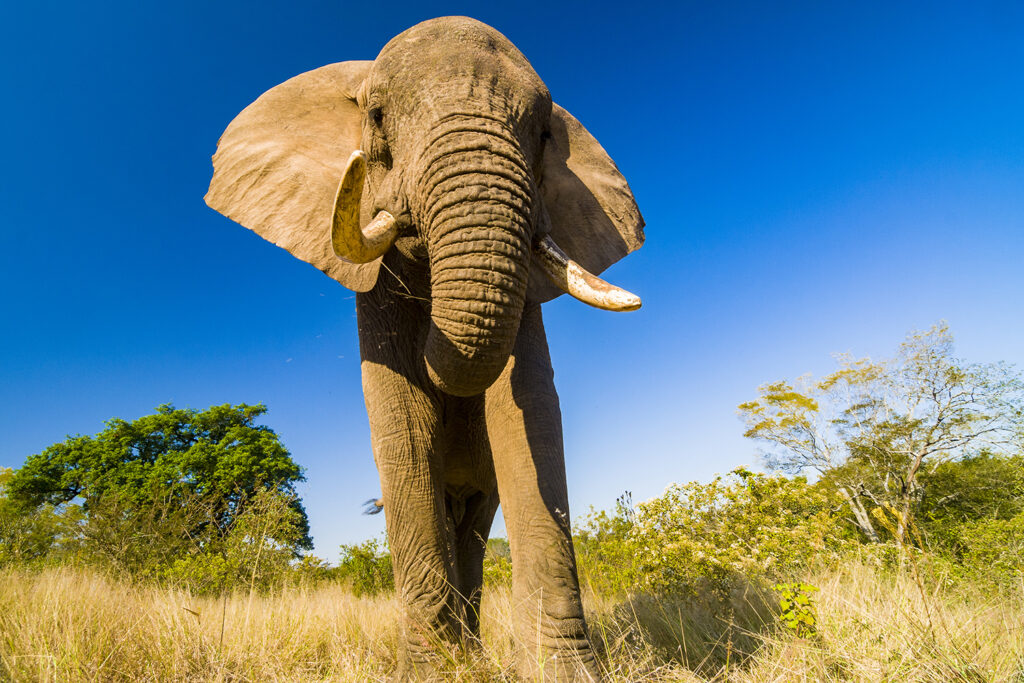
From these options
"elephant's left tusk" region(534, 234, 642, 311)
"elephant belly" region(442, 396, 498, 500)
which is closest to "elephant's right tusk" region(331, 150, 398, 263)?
"elephant's left tusk" region(534, 234, 642, 311)

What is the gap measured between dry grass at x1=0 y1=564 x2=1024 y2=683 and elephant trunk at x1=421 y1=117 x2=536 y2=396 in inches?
60.9

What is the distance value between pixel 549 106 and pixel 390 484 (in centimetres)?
251

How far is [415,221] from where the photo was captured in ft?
9.95

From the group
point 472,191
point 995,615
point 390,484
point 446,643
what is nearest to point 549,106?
point 472,191

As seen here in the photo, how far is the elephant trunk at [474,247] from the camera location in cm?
264

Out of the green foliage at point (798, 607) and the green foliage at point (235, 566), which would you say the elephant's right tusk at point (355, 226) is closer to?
the green foliage at point (798, 607)

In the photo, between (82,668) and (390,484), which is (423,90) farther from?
(82,668)

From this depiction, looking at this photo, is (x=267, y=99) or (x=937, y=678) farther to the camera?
(x=267, y=99)

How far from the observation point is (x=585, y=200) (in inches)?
164

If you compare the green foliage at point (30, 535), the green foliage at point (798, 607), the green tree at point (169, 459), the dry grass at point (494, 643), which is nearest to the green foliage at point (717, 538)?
the dry grass at point (494, 643)

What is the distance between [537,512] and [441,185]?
5.81 feet

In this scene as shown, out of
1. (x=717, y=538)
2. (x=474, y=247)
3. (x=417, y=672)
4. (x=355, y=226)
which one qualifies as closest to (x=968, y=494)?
(x=717, y=538)

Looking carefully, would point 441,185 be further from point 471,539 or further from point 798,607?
point 471,539

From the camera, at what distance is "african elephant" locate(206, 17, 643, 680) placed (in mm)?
2725
